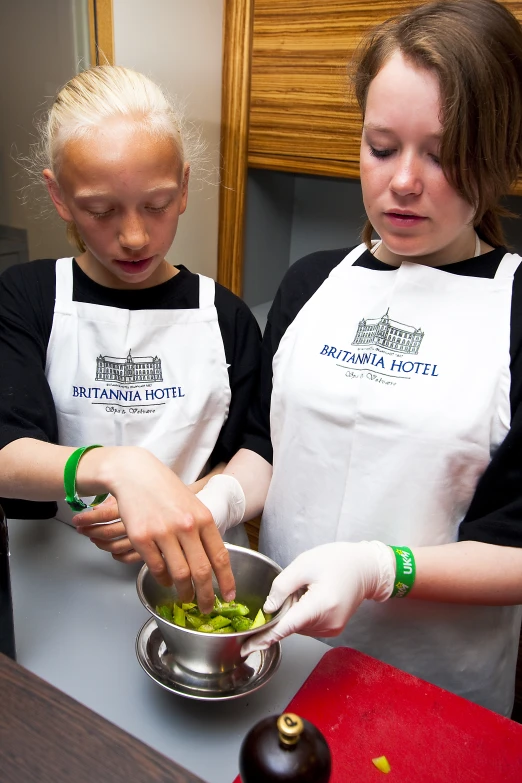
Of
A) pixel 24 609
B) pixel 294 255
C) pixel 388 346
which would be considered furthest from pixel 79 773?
pixel 294 255

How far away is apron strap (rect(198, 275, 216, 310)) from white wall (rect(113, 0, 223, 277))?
0.92 m

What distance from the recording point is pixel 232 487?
100 centimetres

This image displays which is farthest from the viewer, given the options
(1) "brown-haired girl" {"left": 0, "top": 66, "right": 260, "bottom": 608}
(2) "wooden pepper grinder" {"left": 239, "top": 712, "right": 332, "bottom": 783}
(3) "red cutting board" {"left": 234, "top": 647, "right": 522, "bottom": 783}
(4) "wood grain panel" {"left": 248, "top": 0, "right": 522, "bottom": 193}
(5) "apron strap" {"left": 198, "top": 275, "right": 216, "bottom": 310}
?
(4) "wood grain panel" {"left": 248, "top": 0, "right": 522, "bottom": 193}

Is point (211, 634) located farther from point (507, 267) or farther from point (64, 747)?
point (507, 267)

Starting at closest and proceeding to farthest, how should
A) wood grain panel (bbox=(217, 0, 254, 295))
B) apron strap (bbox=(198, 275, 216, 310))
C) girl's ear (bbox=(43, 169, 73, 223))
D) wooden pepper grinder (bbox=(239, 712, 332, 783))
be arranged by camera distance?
wooden pepper grinder (bbox=(239, 712, 332, 783)) < girl's ear (bbox=(43, 169, 73, 223)) < apron strap (bbox=(198, 275, 216, 310)) < wood grain panel (bbox=(217, 0, 254, 295))

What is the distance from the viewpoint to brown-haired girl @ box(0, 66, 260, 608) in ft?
2.82

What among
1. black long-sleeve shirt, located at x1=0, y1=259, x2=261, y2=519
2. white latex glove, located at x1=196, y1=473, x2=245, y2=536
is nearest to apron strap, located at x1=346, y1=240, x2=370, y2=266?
black long-sleeve shirt, located at x1=0, y1=259, x2=261, y2=519

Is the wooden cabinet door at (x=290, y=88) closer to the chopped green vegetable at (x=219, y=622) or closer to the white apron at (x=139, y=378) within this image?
the white apron at (x=139, y=378)

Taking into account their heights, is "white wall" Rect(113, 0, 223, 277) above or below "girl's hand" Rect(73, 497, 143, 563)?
above

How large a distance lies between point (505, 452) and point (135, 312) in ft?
2.15

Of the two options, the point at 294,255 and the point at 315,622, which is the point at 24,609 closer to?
the point at 315,622

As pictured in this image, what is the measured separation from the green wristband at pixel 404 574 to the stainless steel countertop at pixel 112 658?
0.12 m

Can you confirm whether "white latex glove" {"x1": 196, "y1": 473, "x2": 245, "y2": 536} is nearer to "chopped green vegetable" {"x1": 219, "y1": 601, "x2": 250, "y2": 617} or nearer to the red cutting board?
"chopped green vegetable" {"x1": 219, "y1": 601, "x2": 250, "y2": 617}

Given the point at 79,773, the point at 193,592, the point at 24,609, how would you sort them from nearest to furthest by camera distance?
the point at 79,773, the point at 193,592, the point at 24,609
